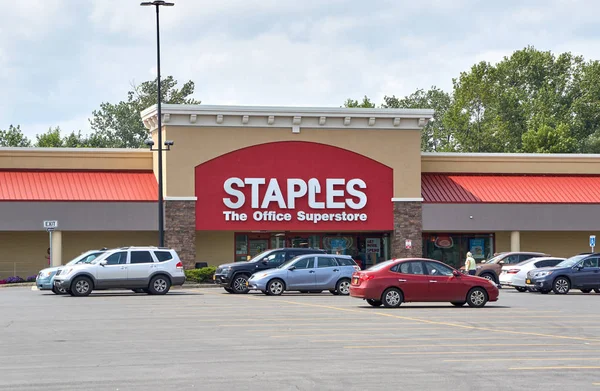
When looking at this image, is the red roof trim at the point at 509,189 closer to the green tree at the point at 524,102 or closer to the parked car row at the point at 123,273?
the parked car row at the point at 123,273

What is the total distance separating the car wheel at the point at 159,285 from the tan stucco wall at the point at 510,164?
22.1 m

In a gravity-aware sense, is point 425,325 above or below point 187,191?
below

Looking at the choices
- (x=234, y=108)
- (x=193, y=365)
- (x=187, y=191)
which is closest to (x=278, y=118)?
(x=234, y=108)

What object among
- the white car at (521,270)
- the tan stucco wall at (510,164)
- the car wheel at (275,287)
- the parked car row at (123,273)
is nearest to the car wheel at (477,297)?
the car wheel at (275,287)

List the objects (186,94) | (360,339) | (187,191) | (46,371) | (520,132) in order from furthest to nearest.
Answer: (186,94) → (520,132) → (187,191) → (360,339) → (46,371)

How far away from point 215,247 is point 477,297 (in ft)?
79.4

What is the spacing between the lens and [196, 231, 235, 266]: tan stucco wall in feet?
166

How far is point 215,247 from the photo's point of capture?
166 feet

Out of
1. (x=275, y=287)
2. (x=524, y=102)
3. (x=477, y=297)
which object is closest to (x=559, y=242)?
(x=275, y=287)

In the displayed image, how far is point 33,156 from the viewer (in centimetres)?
4972

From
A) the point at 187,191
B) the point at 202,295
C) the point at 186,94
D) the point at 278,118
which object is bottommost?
the point at 202,295

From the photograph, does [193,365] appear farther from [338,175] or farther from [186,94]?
[186,94]

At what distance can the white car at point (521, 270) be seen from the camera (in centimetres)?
3894

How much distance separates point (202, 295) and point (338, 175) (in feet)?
56.0
